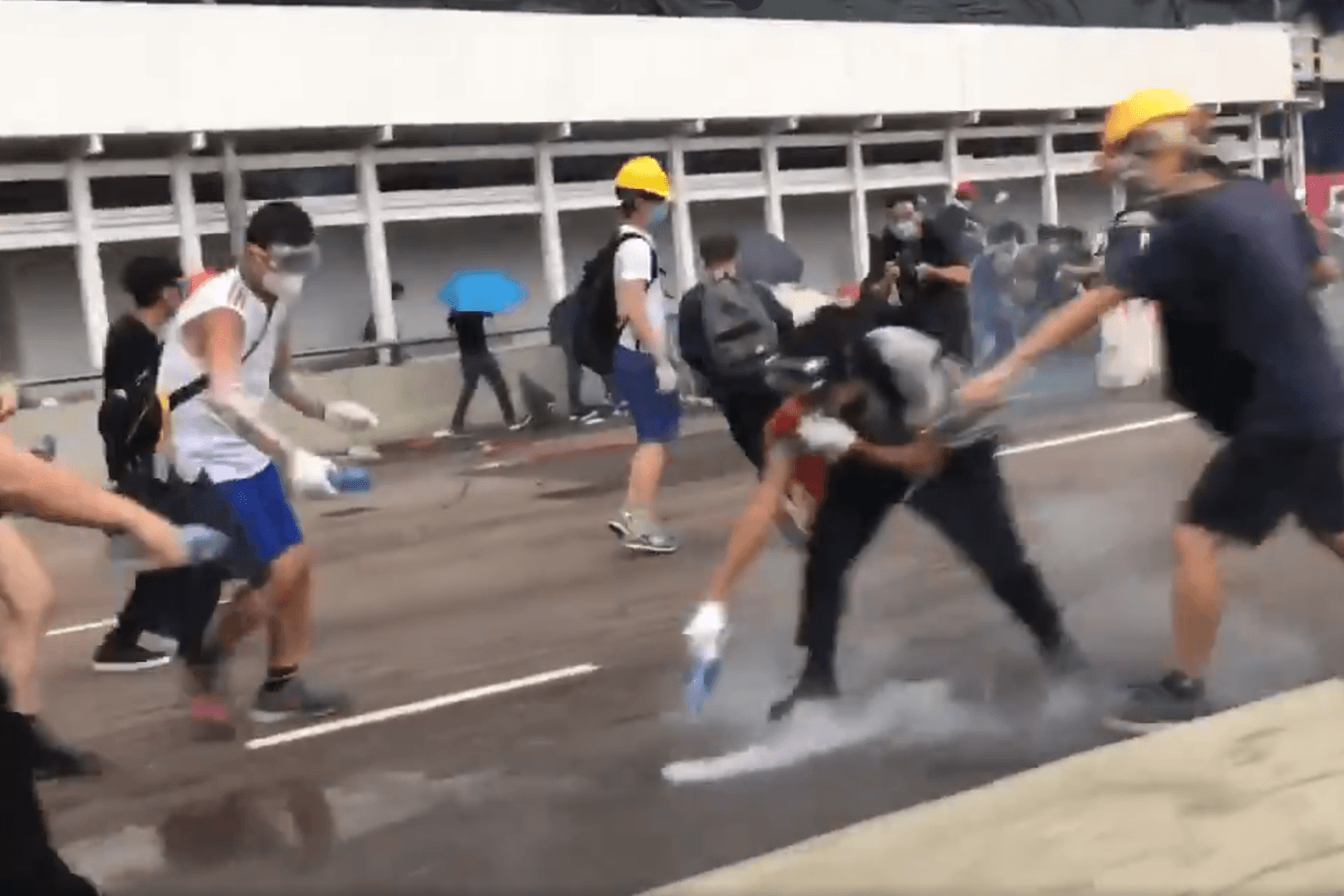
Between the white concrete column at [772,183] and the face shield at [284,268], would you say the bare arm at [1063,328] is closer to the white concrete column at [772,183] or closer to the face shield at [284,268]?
the face shield at [284,268]

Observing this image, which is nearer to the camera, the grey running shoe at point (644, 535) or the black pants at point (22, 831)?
the black pants at point (22, 831)

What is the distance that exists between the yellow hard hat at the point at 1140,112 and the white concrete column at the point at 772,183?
19.0 meters

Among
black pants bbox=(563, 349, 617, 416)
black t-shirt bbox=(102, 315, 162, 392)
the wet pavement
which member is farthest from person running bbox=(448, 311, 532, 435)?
black t-shirt bbox=(102, 315, 162, 392)

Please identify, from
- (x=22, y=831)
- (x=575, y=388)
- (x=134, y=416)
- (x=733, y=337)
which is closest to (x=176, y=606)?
(x=134, y=416)

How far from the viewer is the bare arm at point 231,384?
6.06 m

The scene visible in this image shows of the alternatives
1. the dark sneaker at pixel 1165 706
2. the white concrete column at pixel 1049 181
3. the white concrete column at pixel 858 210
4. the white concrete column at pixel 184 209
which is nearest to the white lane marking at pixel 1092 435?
the dark sneaker at pixel 1165 706

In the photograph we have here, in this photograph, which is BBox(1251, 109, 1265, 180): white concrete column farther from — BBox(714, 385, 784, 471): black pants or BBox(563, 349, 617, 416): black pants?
BBox(714, 385, 784, 471): black pants

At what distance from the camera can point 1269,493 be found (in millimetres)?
5430

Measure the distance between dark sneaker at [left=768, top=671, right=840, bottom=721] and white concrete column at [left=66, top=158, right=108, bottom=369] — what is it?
45.5 feet

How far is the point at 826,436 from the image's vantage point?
568 cm

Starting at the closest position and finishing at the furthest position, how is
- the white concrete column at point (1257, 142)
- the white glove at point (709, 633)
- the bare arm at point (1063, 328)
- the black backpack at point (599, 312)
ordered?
the bare arm at point (1063, 328) < the white glove at point (709, 633) < the black backpack at point (599, 312) < the white concrete column at point (1257, 142)

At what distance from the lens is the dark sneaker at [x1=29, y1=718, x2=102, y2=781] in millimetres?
6215

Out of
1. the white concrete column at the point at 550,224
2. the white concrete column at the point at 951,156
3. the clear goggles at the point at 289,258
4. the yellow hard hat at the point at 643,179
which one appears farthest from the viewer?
the white concrete column at the point at 951,156

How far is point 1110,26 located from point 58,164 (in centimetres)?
1859
